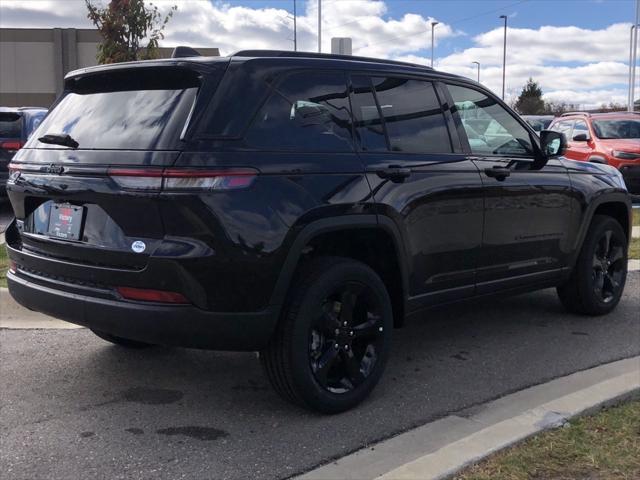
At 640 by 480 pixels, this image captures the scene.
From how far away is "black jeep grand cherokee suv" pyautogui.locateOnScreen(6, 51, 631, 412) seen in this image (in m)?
3.27

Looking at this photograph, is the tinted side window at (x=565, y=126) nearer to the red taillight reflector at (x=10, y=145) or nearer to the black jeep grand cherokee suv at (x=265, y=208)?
the red taillight reflector at (x=10, y=145)

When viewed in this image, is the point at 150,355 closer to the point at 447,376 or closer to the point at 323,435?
the point at 323,435

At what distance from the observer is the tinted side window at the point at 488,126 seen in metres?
4.75

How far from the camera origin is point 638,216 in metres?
11.9

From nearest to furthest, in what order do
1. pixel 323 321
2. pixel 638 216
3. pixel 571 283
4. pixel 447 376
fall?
pixel 323 321 < pixel 447 376 < pixel 571 283 < pixel 638 216

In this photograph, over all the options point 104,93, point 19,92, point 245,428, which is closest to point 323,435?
point 245,428

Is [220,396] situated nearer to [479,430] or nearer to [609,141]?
[479,430]

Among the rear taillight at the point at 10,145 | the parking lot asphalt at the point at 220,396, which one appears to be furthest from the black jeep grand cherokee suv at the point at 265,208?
the rear taillight at the point at 10,145

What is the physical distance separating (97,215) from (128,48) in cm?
844

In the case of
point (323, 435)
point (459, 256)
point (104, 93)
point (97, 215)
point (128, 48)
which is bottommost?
point (323, 435)

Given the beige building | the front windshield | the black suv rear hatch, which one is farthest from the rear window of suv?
the beige building

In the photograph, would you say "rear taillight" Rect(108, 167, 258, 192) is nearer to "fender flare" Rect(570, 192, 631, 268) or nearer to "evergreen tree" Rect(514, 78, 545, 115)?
"fender flare" Rect(570, 192, 631, 268)

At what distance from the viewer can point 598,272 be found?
5.89 metres

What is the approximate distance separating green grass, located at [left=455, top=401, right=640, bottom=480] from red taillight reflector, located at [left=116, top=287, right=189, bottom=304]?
4.88ft
